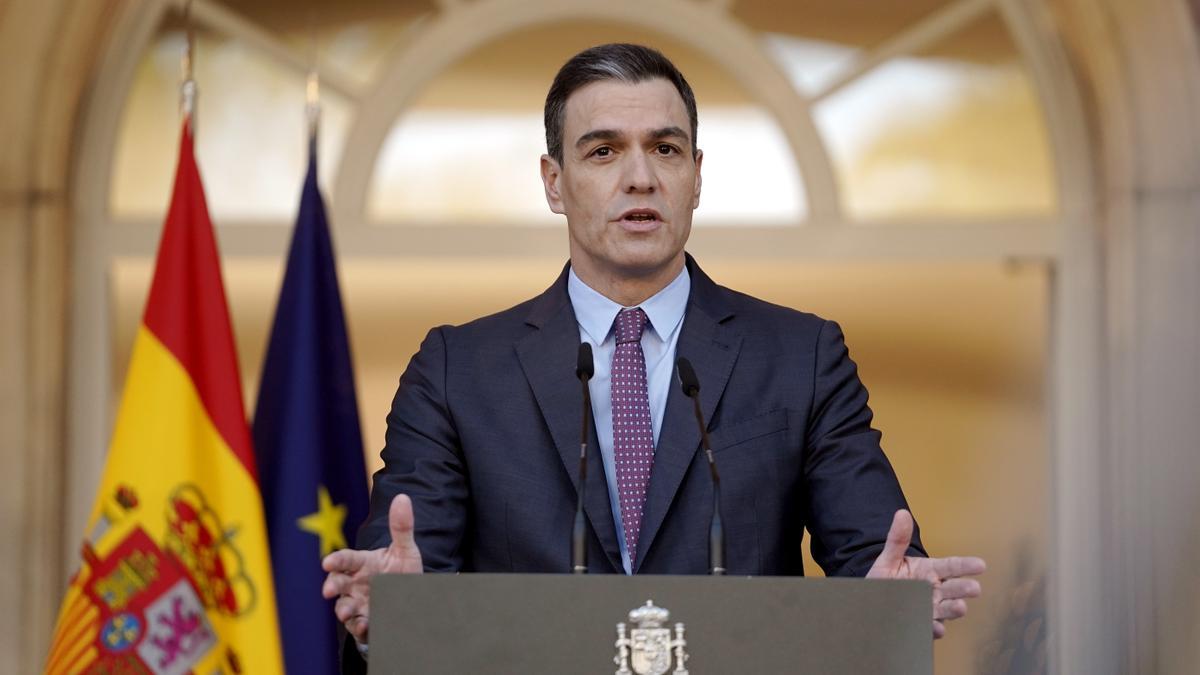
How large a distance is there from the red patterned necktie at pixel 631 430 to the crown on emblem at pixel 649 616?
1.62ft

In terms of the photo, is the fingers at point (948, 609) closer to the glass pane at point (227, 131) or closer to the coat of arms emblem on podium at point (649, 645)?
the coat of arms emblem on podium at point (649, 645)

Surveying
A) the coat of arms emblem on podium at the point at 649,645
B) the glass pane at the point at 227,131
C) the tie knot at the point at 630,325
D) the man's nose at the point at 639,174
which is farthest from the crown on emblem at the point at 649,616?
the glass pane at the point at 227,131

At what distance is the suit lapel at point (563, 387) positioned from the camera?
99.4 inches

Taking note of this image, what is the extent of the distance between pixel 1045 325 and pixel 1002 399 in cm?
25

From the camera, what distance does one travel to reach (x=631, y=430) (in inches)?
102

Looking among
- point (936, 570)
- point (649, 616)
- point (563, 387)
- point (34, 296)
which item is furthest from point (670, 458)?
point (34, 296)

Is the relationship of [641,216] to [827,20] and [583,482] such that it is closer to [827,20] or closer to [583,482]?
[583,482]

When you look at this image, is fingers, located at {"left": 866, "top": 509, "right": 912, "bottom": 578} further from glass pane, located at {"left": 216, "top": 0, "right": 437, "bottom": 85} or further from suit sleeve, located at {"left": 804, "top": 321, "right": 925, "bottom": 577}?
glass pane, located at {"left": 216, "top": 0, "right": 437, "bottom": 85}

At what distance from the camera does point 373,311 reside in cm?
530

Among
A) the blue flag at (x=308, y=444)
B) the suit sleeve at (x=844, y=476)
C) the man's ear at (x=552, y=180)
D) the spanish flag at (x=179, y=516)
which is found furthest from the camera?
the blue flag at (x=308, y=444)

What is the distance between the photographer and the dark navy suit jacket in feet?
8.27

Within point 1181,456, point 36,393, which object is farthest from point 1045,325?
point 36,393

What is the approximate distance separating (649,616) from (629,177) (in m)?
0.85

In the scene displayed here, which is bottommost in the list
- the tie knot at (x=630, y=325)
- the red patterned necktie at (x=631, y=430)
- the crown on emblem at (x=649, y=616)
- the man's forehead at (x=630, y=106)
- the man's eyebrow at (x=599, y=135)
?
the crown on emblem at (x=649, y=616)
